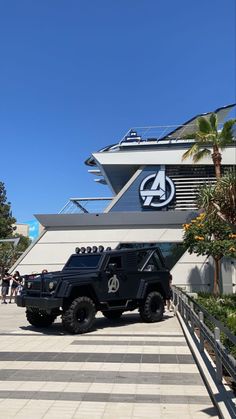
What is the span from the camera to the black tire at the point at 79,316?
10.3 meters

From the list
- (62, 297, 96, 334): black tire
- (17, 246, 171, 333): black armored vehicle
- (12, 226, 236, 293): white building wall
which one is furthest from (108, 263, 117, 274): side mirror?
(12, 226, 236, 293): white building wall

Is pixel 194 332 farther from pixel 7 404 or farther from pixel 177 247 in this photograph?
pixel 177 247

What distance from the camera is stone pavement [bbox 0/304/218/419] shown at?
5.01m

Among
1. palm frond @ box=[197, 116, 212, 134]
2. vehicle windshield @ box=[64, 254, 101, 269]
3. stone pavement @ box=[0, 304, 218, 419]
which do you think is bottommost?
stone pavement @ box=[0, 304, 218, 419]

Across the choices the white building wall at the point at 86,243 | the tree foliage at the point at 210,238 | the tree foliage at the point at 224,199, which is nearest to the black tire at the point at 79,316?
the tree foliage at the point at 224,199

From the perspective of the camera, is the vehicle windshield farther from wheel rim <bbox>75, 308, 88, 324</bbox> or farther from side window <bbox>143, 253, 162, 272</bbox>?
side window <bbox>143, 253, 162, 272</bbox>

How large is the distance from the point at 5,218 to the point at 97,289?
170 feet

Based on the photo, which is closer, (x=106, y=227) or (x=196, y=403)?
(x=196, y=403)

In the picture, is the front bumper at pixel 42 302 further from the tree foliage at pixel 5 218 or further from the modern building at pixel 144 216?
the tree foliage at pixel 5 218

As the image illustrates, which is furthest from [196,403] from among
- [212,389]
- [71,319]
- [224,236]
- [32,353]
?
[224,236]

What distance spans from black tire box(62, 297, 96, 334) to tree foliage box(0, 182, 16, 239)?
161ft

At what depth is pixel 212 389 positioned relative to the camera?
5.48 m

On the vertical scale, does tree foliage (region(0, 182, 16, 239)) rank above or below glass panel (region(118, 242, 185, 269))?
above

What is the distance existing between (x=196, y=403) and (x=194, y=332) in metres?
4.57
